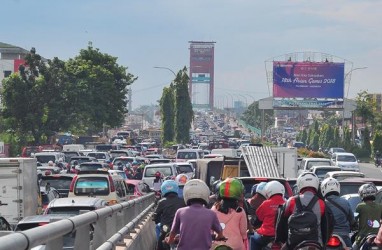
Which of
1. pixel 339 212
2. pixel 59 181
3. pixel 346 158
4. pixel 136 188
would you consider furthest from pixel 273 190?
pixel 346 158

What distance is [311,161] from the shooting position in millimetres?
45250

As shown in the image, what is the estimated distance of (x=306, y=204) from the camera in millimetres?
10477

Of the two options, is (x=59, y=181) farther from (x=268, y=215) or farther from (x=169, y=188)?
(x=268, y=215)

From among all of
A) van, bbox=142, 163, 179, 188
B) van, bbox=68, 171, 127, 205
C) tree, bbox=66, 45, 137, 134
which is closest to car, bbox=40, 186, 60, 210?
van, bbox=68, 171, 127, 205

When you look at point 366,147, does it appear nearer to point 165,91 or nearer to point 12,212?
point 165,91

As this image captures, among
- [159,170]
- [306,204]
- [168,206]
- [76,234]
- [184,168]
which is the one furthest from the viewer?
[184,168]

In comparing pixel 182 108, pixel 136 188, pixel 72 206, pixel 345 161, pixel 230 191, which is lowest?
pixel 136 188

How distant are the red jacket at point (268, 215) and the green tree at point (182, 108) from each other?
3570 inches

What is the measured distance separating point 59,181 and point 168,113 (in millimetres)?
83019

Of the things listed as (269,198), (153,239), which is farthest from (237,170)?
(269,198)

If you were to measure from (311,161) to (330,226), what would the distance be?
34.9 metres

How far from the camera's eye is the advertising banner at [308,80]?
95.5 meters

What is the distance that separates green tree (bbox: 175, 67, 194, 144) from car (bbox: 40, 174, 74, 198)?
238 feet

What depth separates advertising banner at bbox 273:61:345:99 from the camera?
9550 centimetres
